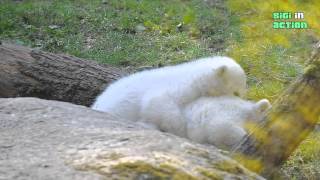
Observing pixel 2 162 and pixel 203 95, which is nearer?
pixel 2 162

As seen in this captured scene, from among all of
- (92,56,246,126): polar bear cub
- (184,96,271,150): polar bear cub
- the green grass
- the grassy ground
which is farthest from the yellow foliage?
(184,96,271,150): polar bear cub

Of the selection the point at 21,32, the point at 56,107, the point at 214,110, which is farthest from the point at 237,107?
the point at 21,32

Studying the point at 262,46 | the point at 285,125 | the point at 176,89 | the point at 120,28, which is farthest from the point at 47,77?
the point at 120,28

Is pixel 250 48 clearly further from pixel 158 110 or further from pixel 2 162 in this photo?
pixel 2 162

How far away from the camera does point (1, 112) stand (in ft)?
13.0

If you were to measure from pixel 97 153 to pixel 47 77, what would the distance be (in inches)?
127

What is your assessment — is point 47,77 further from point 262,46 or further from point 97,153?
point 97,153

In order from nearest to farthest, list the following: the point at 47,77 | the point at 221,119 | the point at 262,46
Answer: the point at 221,119, the point at 47,77, the point at 262,46

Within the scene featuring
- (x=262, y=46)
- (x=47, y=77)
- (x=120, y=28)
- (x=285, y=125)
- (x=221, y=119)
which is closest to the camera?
(x=285, y=125)

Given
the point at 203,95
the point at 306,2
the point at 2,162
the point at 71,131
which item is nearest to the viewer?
the point at 2,162

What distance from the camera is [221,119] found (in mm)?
4004

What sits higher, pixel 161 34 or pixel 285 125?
pixel 161 34

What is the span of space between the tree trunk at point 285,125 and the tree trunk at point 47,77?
2644 mm

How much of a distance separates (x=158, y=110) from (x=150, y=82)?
39 cm
